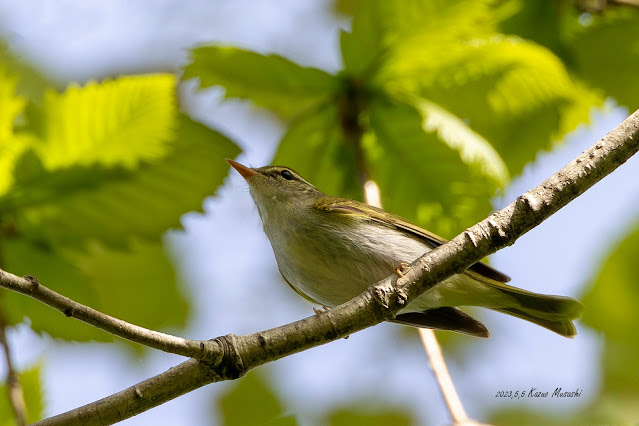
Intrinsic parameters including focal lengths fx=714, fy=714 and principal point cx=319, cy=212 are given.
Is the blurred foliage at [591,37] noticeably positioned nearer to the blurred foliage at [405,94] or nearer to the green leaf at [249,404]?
the blurred foliage at [405,94]

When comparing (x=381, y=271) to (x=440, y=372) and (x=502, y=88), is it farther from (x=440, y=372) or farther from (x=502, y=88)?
(x=502, y=88)

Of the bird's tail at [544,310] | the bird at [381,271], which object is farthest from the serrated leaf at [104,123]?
the bird's tail at [544,310]

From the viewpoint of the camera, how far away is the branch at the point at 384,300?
1973 millimetres

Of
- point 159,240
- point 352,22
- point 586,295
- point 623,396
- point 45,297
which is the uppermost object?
point 352,22

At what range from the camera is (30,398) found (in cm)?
309

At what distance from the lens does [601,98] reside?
3.91 metres

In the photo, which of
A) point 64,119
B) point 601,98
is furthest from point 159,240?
point 601,98

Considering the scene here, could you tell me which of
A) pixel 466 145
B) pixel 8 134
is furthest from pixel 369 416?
pixel 8 134

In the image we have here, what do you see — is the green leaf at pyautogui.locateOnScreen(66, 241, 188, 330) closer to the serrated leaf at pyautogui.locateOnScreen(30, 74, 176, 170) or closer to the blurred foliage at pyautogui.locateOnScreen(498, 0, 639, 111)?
the serrated leaf at pyautogui.locateOnScreen(30, 74, 176, 170)

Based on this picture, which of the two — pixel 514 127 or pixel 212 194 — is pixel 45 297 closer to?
pixel 212 194

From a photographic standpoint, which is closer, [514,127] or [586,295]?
[586,295]

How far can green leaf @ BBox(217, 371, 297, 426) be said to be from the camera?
3.90 meters

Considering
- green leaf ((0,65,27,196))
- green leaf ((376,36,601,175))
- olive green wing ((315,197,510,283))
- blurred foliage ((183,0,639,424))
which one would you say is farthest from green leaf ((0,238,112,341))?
green leaf ((376,36,601,175))

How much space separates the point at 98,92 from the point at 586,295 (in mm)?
2172
